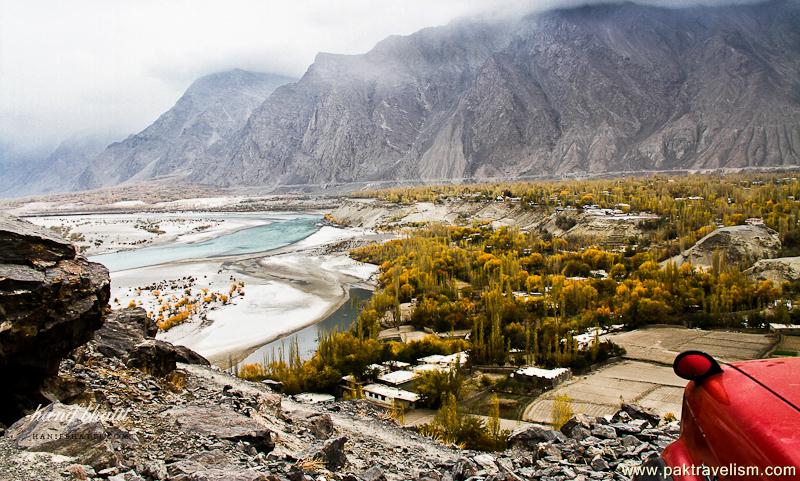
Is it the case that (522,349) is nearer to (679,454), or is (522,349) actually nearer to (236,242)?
(679,454)

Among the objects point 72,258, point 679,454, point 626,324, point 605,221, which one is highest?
point 72,258

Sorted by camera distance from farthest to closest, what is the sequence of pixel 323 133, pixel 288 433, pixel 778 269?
pixel 323 133
pixel 778 269
pixel 288 433

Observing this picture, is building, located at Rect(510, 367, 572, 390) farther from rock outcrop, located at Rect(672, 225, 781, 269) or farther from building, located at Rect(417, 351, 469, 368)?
rock outcrop, located at Rect(672, 225, 781, 269)

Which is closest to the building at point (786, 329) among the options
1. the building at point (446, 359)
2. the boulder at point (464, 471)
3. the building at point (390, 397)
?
the building at point (446, 359)

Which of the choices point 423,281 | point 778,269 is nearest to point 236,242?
point 423,281

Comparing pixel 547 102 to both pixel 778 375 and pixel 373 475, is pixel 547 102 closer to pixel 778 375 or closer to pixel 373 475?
pixel 373 475

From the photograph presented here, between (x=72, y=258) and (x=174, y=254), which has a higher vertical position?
(x=72, y=258)

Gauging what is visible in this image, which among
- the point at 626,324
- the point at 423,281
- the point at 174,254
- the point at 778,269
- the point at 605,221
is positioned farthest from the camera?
the point at 174,254
